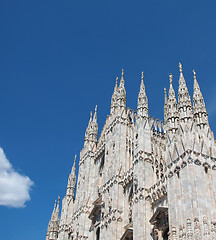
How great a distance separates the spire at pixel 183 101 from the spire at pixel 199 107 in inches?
76.2

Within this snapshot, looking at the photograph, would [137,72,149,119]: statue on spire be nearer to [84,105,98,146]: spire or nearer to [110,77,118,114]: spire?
[110,77,118,114]: spire

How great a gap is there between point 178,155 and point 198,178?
2.56m

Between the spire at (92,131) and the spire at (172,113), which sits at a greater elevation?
the spire at (92,131)

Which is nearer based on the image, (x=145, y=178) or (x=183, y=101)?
(x=183, y=101)

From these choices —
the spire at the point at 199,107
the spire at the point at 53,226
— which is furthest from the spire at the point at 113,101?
the spire at the point at 53,226

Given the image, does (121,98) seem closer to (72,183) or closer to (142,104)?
(142,104)

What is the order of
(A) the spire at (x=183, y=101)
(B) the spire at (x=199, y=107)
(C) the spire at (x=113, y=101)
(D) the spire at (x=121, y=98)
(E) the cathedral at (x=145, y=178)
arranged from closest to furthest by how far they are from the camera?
(E) the cathedral at (x=145, y=178) < (A) the spire at (x=183, y=101) < (B) the spire at (x=199, y=107) < (D) the spire at (x=121, y=98) < (C) the spire at (x=113, y=101)

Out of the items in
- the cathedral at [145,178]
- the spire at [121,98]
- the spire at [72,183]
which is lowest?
the cathedral at [145,178]

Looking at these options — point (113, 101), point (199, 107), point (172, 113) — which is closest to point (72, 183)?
point (113, 101)

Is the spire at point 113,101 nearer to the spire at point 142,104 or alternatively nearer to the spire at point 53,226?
the spire at point 142,104

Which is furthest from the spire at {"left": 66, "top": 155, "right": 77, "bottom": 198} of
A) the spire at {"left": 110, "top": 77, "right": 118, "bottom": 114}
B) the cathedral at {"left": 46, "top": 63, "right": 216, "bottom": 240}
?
the spire at {"left": 110, "top": 77, "right": 118, "bottom": 114}

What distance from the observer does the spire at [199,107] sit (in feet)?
98.0

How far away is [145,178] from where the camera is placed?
3341 centimetres

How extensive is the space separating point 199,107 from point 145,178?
8086 millimetres
